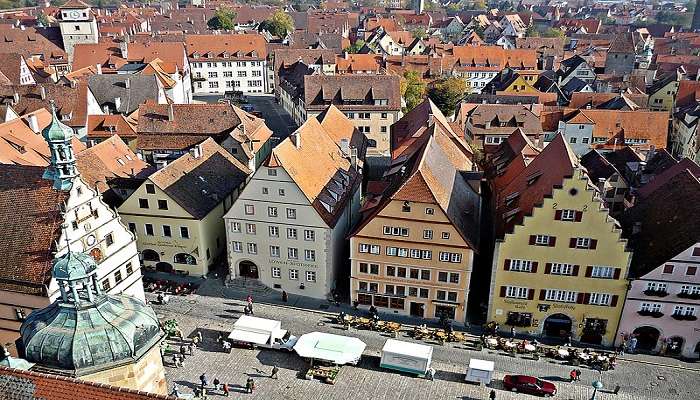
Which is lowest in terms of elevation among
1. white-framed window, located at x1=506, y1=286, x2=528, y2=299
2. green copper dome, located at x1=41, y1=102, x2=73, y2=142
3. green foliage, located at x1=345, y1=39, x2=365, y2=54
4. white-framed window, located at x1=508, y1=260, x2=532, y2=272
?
white-framed window, located at x1=506, y1=286, x2=528, y2=299

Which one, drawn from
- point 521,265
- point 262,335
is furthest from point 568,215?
point 262,335

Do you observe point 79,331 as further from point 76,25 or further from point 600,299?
point 76,25

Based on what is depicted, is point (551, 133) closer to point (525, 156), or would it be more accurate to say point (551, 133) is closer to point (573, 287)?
point (525, 156)

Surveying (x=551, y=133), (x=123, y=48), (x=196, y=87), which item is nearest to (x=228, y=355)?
(x=551, y=133)

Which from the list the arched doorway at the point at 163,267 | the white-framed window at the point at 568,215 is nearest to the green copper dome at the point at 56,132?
the arched doorway at the point at 163,267

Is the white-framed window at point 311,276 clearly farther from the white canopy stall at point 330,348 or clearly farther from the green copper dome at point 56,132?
the green copper dome at point 56,132

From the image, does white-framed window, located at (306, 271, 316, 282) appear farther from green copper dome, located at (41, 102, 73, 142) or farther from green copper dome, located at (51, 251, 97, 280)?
green copper dome, located at (51, 251, 97, 280)

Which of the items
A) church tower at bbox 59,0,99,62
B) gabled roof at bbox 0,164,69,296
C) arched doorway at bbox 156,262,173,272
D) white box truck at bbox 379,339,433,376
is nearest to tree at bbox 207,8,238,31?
church tower at bbox 59,0,99,62
